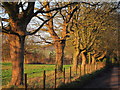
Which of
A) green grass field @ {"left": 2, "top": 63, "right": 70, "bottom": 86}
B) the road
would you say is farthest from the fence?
the road

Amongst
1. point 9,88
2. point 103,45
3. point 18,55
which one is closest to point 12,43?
point 18,55

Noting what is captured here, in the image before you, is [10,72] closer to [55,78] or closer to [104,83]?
[104,83]

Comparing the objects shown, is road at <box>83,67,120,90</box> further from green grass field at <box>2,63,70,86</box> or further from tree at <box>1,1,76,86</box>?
tree at <box>1,1,76,86</box>

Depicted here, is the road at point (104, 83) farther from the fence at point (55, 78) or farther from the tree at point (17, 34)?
the tree at point (17, 34)

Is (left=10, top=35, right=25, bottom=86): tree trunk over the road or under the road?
over

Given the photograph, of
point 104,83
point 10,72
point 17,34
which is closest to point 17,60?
point 17,34

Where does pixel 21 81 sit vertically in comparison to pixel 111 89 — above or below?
above

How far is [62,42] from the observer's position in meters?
20.4

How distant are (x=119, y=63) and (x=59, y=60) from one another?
5399 centimetres

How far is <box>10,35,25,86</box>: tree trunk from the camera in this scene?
Result: 34.5 ft

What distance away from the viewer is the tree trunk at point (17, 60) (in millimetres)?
10508

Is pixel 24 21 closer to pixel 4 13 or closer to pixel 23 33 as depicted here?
pixel 23 33

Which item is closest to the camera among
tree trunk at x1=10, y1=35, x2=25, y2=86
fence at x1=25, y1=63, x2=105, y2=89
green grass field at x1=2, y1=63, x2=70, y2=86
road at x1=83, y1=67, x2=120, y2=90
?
fence at x1=25, y1=63, x2=105, y2=89

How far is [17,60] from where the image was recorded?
10.7m
